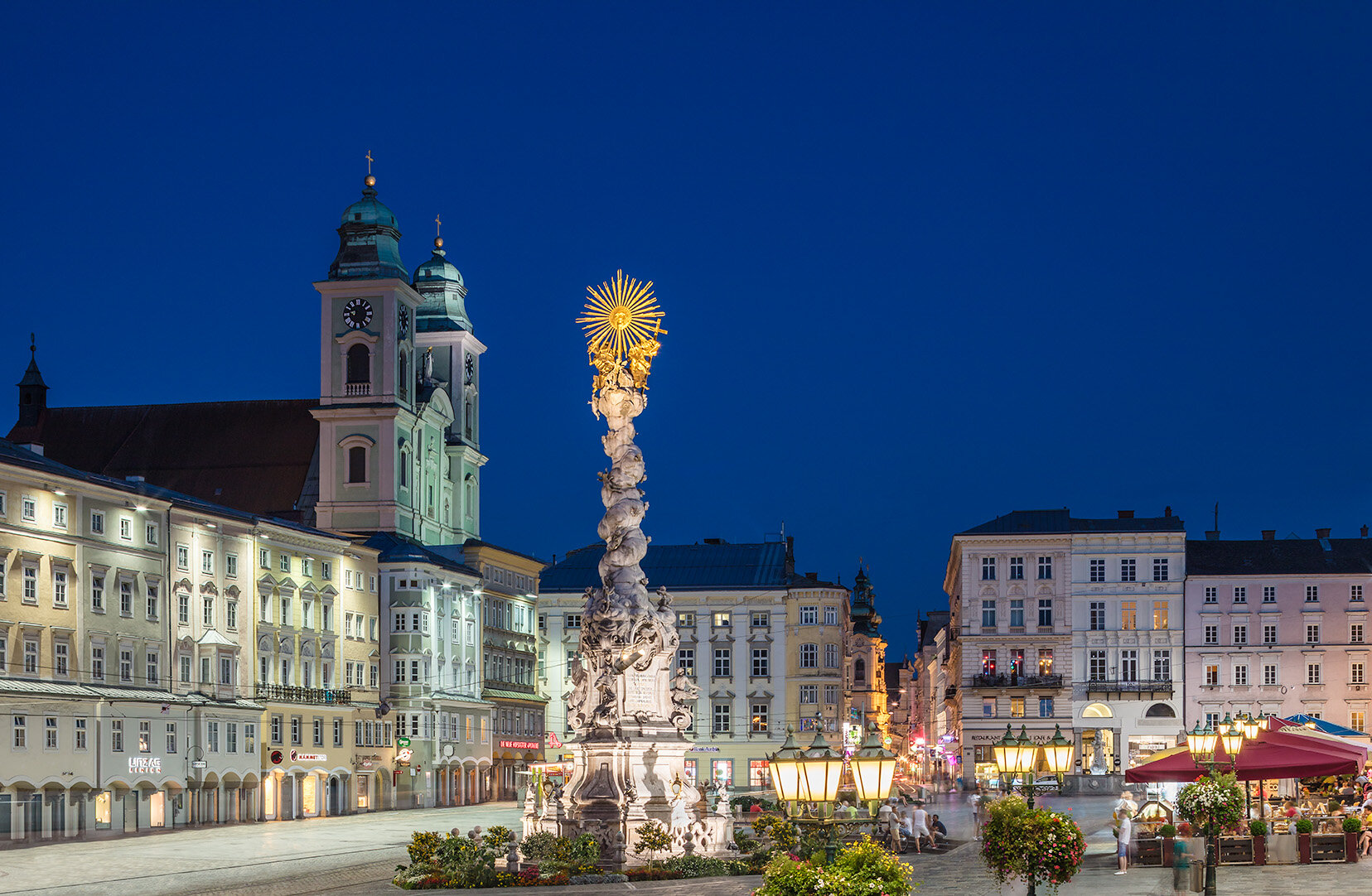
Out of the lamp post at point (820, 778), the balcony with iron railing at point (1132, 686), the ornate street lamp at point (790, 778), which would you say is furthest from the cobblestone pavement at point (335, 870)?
the balcony with iron railing at point (1132, 686)

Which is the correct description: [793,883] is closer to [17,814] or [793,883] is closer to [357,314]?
[17,814]

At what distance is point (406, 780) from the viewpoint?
289 ft

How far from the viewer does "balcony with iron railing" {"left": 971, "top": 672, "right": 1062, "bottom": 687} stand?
3647 inches

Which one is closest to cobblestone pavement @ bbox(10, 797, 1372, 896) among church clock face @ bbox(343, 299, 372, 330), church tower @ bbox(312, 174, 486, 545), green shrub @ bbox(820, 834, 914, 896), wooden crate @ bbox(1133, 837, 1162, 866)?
wooden crate @ bbox(1133, 837, 1162, 866)

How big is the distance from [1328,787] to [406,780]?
4900cm

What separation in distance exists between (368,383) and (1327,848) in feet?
235

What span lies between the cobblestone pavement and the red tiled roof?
133 feet

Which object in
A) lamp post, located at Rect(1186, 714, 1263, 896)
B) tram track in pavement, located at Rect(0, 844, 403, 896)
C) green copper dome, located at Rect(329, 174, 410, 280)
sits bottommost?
tram track in pavement, located at Rect(0, 844, 403, 896)

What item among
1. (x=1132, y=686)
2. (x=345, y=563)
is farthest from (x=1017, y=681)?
(x=345, y=563)

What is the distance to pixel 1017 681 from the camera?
93.0 metres

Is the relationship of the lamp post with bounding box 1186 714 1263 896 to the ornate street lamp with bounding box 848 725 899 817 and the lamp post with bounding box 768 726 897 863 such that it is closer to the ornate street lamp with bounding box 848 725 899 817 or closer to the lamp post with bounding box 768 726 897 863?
the ornate street lamp with bounding box 848 725 899 817

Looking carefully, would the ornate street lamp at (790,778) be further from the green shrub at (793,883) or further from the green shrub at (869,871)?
the green shrub at (793,883)

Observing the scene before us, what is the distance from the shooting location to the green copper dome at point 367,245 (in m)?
102

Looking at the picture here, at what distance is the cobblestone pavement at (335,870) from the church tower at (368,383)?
36.0 metres
